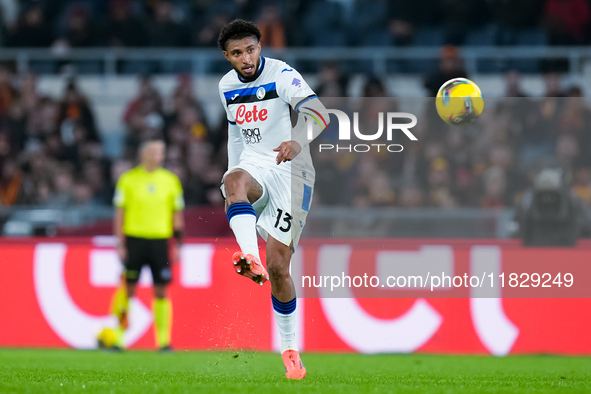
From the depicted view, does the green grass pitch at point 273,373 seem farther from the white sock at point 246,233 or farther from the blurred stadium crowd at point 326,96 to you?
the blurred stadium crowd at point 326,96

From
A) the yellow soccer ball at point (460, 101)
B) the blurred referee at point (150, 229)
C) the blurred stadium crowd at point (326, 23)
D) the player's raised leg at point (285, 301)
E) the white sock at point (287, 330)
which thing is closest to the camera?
the player's raised leg at point (285, 301)

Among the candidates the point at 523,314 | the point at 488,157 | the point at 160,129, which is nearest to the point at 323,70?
the point at 160,129

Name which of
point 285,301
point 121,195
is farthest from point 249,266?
point 121,195

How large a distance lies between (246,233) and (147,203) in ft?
13.2

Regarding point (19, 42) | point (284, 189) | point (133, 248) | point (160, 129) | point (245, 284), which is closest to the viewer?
point (284, 189)

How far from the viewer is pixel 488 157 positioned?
26.7 feet

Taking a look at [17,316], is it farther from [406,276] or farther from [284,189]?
[284,189]

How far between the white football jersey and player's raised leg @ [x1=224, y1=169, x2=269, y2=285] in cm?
24

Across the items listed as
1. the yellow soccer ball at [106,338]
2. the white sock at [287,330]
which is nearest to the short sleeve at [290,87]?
the white sock at [287,330]

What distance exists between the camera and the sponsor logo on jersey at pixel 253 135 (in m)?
5.48

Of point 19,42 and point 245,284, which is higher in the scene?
point 19,42

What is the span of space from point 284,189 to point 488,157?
3327 mm

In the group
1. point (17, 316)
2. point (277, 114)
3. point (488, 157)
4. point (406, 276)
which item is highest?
point (277, 114)

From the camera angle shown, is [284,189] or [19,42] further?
[19,42]
